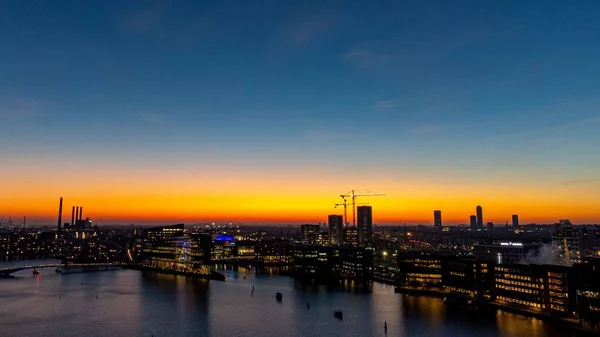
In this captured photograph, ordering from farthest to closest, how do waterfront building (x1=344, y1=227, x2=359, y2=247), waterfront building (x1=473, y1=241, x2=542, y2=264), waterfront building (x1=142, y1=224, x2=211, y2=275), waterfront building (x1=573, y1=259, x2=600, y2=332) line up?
waterfront building (x1=344, y1=227, x2=359, y2=247)
waterfront building (x1=473, y1=241, x2=542, y2=264)
waterfront building (x1=142, y1=224, x2=211, y2=275)
waterfront building (x1=573, y1=259, x2=600, y2=332)

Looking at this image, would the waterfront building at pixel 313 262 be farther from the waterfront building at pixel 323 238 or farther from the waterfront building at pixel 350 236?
the waterfront building at pixel 323 238

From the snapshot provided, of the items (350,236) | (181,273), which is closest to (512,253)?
(350,236)

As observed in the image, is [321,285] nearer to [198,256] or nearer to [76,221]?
[198,256]

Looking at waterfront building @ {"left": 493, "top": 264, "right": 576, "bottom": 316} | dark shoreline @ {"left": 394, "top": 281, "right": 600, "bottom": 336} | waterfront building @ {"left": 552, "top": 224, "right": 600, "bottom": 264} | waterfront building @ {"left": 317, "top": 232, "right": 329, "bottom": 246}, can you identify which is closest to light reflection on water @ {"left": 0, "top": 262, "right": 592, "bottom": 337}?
dark shoreline @ {"left": 394, "top": 281, "right": 600, "bottom": 336}

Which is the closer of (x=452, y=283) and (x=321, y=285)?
(x=452, y=283)

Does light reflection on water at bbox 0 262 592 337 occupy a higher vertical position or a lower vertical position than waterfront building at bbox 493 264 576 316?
lower

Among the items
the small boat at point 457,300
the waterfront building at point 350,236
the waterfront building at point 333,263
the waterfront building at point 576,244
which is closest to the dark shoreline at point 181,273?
the waterfront building at point 333,263

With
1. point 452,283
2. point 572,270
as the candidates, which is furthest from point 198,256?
point 572,270

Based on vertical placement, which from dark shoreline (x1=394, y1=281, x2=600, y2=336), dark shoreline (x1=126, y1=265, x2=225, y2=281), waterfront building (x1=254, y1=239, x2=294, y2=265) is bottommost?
dark shoreline (x1=126, y1=265, x2=225, y2=281)

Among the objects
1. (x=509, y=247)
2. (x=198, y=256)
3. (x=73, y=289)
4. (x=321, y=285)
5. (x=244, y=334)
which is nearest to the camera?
(x=244, y=334)

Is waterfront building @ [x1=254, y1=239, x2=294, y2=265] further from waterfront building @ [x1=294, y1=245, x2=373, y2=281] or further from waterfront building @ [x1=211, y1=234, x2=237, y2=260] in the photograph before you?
waterfront building @ [x1=294, y1=245, x2=373, y2=281]
